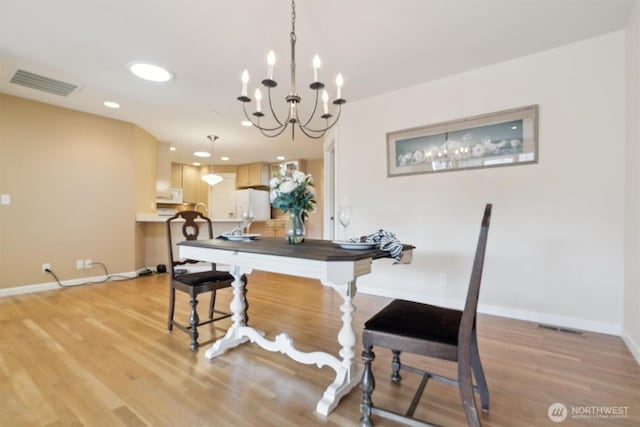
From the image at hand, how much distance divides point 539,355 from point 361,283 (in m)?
1.95

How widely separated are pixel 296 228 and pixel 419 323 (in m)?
0.92

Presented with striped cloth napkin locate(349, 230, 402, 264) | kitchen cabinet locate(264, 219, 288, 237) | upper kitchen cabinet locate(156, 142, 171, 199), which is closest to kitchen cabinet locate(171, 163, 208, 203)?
kitchen cabinet locate(264, 219, 288, 237)

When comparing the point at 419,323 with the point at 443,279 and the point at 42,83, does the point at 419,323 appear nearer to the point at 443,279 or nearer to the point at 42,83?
the point at 443,279

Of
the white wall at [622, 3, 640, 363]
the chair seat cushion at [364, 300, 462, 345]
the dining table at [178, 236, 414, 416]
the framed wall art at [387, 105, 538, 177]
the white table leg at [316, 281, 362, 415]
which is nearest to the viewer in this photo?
the chair seat cushion at [364, 300, 462, 345]

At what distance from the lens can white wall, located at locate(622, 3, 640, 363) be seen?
2.00 m

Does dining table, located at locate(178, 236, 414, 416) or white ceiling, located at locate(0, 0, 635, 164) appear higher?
white ceiling, located at locate(0, 0, 635, 164)

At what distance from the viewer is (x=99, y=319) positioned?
268 centimetres

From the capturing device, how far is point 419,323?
51.7 inches

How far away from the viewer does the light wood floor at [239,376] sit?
4.56 ft

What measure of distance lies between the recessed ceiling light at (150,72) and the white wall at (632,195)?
392 centimetres

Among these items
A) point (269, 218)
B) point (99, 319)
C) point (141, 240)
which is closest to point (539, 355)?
point (99, 319)

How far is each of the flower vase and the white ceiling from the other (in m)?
1.48

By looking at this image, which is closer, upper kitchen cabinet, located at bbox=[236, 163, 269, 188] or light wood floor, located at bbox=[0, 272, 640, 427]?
light wood floor, located at bbox=[0, 272, 640, 427]

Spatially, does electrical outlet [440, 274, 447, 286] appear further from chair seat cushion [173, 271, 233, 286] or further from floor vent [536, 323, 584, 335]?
chair seat cushion [173, 271, 233, 286]
